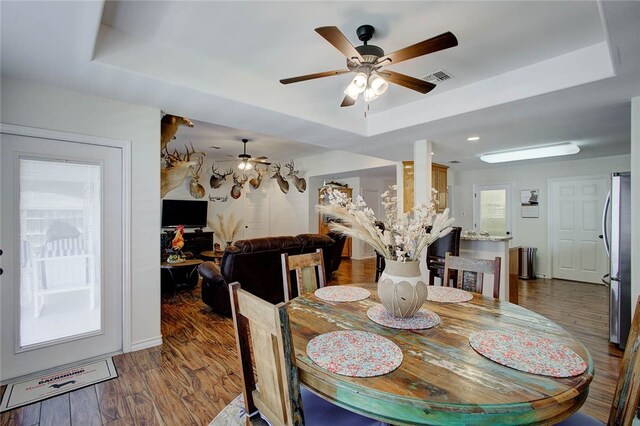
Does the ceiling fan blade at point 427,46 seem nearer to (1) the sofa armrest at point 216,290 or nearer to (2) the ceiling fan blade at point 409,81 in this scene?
(2) the ceiling fan blade at point 409,81

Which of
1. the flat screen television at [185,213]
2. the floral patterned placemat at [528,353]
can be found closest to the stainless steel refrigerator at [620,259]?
the floral patterned placemat at [528,353]

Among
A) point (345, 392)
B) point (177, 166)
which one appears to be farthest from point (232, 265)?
point (345, 392)

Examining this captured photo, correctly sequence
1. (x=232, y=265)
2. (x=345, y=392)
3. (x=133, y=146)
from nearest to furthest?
(x=345, y=392)
(x=133, y=146)
(x=232, y=265)

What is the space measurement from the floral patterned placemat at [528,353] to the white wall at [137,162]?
2821 millimetres

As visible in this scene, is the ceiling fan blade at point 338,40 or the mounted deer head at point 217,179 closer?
the ceiling fan blade at point 338,40

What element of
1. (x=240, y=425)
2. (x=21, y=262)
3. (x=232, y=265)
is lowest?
(x=240, y=425)

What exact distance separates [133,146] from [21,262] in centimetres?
126

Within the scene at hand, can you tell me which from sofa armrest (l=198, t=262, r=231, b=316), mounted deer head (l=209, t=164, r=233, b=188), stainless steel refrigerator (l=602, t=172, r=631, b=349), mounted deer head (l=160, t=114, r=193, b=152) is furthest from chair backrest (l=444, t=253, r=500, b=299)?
mounted deer head (l=209, t=164, r=233, b=188)

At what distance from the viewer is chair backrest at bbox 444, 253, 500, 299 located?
2.00 meters

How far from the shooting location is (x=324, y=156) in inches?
288

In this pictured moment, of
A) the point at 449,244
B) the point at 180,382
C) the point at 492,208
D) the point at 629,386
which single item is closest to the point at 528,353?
the point at 629,386

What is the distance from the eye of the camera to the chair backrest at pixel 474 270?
6.57 ft

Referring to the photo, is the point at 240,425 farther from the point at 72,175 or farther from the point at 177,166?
the point at 177,166

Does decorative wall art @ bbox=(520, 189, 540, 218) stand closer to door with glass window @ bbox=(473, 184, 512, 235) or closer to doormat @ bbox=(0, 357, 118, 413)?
door with glass window @ bbox=(473, 184, 512, 235)
